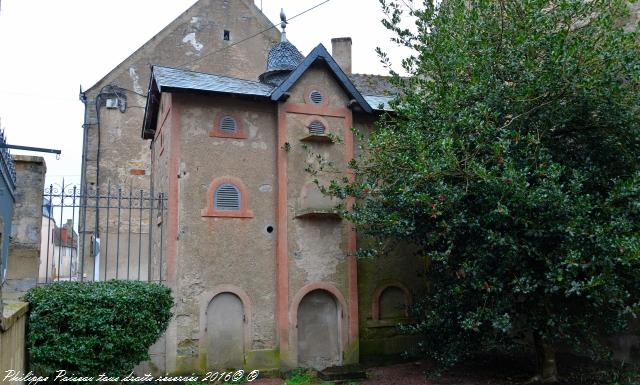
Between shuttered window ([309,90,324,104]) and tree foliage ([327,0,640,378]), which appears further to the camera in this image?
shuttered window ([309,90,324,104])

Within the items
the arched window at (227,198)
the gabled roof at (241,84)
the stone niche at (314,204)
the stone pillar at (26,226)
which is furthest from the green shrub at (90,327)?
the gabled roof at (241,84)

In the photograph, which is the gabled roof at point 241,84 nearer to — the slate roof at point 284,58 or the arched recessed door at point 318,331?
the slate roof at point 284,58

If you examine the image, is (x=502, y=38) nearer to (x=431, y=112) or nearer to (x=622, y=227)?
(x=431, y=112)

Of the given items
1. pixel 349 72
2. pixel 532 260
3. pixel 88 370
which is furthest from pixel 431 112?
pixel 349 72

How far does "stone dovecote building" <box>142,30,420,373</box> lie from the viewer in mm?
10250

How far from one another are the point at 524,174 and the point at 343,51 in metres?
15.1

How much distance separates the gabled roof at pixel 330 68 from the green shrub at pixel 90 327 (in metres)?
4.72

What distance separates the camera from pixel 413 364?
36.9ft

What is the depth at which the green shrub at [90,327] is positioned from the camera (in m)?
7.71

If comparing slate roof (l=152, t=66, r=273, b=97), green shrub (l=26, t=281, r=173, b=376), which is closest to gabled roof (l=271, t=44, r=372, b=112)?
slate roof (l=152, t=66, r=273, b=97)

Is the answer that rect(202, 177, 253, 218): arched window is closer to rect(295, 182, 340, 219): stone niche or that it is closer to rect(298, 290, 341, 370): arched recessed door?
rect(295, 182, 340, 219): stone niche

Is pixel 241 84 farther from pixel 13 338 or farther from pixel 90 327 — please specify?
pixel 13 338

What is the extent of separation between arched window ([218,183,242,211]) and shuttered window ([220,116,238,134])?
1.10m

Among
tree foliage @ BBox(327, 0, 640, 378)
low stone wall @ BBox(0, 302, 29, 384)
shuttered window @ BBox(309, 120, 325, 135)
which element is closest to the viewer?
low stone wall @ BBox(0, 302, 29, 384)
